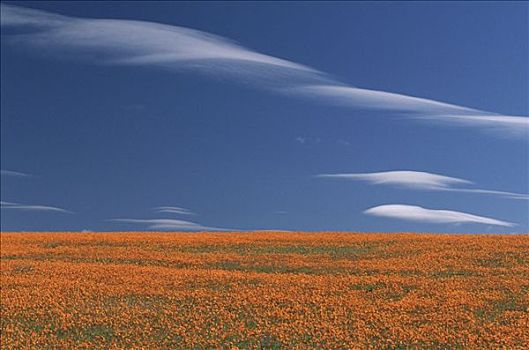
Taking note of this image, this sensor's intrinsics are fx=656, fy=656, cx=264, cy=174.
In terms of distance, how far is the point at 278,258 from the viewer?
114 feet

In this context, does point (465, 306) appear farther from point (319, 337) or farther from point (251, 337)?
point (251, 337)

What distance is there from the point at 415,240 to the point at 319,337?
84.5 feet

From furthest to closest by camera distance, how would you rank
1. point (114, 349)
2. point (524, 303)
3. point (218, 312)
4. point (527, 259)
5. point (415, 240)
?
point (415, 240) < point (527, 259) < point (524, 303) < point (218, 312) < point (114, 349)

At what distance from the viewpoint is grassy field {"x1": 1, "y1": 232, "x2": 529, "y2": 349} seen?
18156 millimetres

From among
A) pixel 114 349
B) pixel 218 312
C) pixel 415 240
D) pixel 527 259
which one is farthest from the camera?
pixel 415 240

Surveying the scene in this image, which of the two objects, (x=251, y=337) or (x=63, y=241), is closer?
(x=251, y=337)

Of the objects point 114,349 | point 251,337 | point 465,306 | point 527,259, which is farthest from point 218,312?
point 527,259

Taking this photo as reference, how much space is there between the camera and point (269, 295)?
2336 cm

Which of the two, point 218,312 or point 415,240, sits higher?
point 415,240

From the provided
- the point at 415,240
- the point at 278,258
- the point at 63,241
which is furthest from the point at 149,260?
the point at 415,240

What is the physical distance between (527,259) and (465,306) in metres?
13.3

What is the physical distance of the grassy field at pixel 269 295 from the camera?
18156 mm

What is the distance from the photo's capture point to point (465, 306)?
21.8 m

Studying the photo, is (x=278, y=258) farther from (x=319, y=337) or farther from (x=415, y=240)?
(x=319, y=337)
